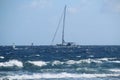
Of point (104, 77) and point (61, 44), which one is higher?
point (104, 77)

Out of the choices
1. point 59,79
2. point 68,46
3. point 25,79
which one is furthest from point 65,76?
point 68,46

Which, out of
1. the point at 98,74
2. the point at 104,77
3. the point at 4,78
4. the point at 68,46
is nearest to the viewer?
the point at 4,78

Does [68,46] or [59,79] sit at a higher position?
[59,79]

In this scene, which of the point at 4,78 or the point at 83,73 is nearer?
the point at 4,78

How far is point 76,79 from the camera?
3231cm

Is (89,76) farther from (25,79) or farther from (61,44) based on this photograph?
(61,44)

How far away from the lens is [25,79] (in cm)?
3178

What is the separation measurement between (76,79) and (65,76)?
7.82 ft

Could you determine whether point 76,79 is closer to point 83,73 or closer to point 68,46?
point 83,73

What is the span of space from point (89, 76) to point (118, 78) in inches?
137

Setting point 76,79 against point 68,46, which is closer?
point 76,79

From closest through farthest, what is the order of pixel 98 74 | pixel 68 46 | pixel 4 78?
pixel 4 78, pixel 98 74, pixel 68 46

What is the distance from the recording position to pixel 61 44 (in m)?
141

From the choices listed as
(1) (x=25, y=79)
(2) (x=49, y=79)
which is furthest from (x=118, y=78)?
(1) (x=25, y=79)
